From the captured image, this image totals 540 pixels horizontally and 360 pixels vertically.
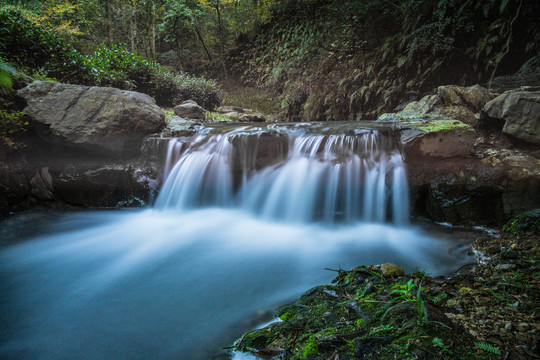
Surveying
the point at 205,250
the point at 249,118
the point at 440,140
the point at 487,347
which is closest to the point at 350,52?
the point at 249,118

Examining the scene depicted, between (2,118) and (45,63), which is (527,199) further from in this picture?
(45,63)

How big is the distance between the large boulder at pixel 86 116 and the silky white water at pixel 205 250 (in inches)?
43.5

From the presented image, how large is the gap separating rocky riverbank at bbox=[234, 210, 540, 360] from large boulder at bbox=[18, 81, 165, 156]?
18.5ft

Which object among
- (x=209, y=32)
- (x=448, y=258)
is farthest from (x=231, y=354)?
(x=209, y=32)

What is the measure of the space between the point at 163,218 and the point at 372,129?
465 cm

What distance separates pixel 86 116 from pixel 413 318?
6809mm

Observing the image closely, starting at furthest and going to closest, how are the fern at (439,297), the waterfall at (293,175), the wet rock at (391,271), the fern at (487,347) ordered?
the waterfall at (293,175) < the wet rock at (391,271) < the fern at (439,297) < the fern at (487,347)

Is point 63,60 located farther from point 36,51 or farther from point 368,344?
point 368,344

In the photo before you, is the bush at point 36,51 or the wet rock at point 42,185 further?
the bush at point 36,51

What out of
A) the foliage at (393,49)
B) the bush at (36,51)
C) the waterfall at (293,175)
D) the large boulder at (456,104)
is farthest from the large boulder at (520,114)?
the bush at (36,51)

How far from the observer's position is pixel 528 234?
10.3ft

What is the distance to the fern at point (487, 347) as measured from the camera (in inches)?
51.7

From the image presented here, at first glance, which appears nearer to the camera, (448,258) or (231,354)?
Result: (231,354)

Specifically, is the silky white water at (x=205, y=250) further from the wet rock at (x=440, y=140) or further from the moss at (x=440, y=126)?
the moss at (x=440, y=126)
